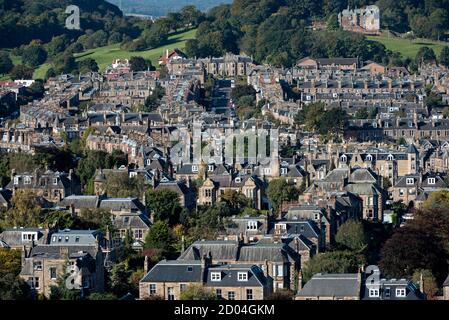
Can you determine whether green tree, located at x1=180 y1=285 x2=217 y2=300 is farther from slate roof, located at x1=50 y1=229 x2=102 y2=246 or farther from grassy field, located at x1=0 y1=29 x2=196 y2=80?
grassy field, located at x1=0 y1=29 x2=196 y2=80

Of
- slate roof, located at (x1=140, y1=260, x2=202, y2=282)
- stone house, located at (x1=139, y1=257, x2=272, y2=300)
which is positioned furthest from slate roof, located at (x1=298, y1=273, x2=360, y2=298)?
slate roof, located at (x1=140, y1=260, x2=202, y2=282)

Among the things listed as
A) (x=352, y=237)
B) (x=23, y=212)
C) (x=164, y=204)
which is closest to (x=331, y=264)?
(x=352, y=237)

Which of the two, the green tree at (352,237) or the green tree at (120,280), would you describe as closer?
the green tree at (120,280)

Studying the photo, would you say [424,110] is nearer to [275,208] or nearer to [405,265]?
[275,208]

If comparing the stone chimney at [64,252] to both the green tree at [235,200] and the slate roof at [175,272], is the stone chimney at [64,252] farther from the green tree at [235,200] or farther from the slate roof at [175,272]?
the green tree at [235,200]

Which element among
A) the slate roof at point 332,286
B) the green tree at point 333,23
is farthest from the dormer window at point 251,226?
the green tree at point 333,23

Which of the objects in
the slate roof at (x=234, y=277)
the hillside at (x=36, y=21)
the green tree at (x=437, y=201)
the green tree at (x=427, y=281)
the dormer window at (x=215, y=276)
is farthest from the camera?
the hillside at (x=36, y=21)

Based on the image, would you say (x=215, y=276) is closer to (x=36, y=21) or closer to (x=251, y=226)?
(x=251, y=226)

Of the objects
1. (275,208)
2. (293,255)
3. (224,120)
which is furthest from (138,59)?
(293,255)
